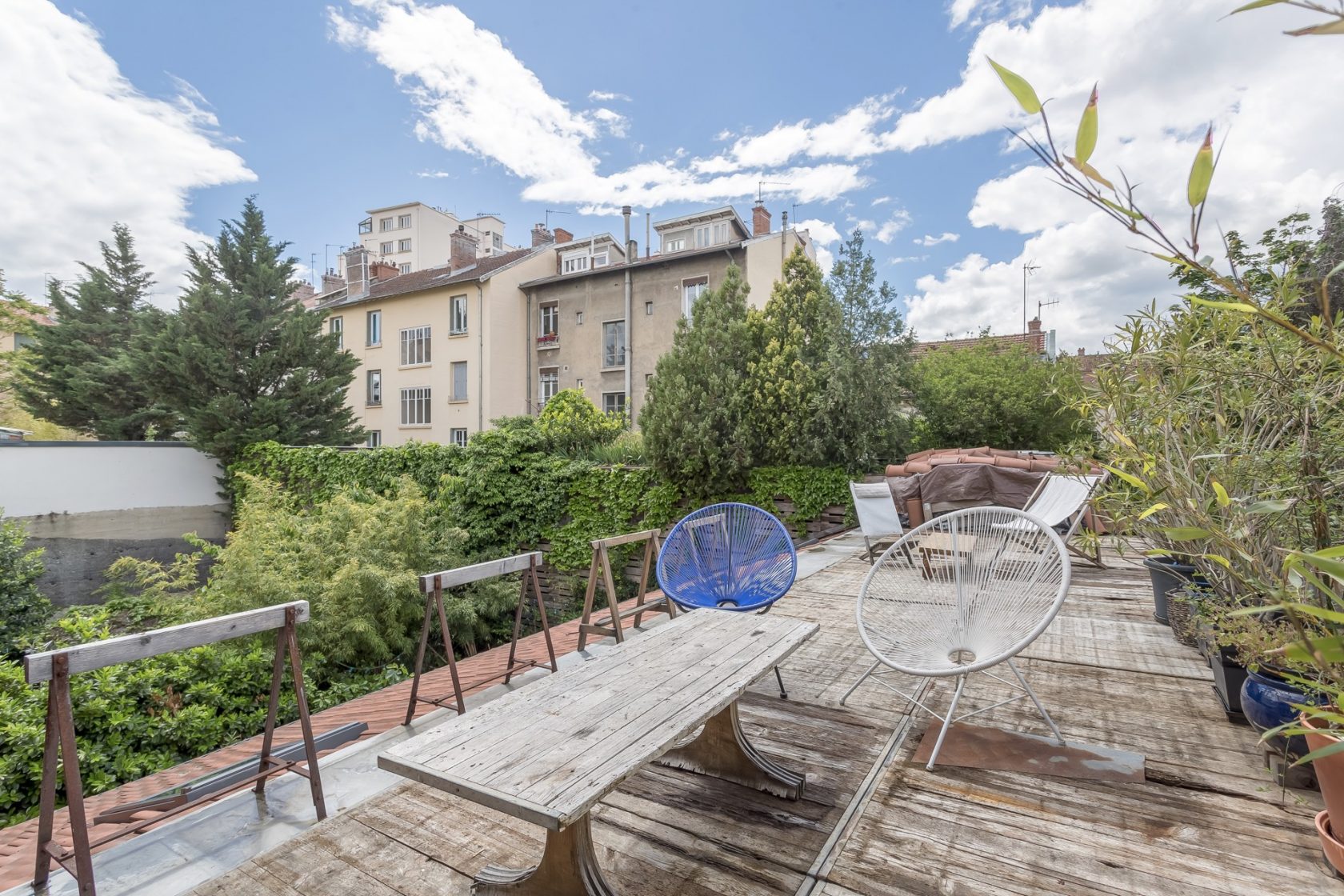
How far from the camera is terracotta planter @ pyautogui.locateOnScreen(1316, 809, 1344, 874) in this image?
1607mm

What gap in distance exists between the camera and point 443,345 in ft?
62.4

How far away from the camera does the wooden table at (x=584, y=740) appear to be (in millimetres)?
1251

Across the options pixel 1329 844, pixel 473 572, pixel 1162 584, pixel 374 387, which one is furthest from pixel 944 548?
pixel 374 387

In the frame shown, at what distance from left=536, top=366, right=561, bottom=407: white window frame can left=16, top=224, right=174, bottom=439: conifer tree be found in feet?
30.1

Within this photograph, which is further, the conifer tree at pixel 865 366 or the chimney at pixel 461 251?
the chimney at pixel 461 251

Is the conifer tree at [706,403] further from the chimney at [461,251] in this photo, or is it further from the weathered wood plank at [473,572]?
the chimney at [461,251]

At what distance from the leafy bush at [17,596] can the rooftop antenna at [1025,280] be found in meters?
18.3

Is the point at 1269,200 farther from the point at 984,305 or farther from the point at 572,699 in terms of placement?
the point at 984,305

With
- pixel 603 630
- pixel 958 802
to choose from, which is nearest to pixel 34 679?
pixel 603 630

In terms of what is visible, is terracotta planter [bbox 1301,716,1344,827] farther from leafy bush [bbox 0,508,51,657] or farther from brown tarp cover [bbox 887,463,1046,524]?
leafy bush [bbox 0,508,51,657]

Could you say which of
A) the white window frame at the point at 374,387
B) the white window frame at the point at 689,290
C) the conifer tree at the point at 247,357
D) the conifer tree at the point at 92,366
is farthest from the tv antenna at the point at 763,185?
the conifer tree at the point at 92,366

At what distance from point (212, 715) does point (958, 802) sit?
4710 mm

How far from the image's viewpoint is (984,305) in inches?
498

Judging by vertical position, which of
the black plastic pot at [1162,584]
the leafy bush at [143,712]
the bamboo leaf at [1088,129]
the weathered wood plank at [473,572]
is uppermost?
the bamboo leaf at [1088,129]
